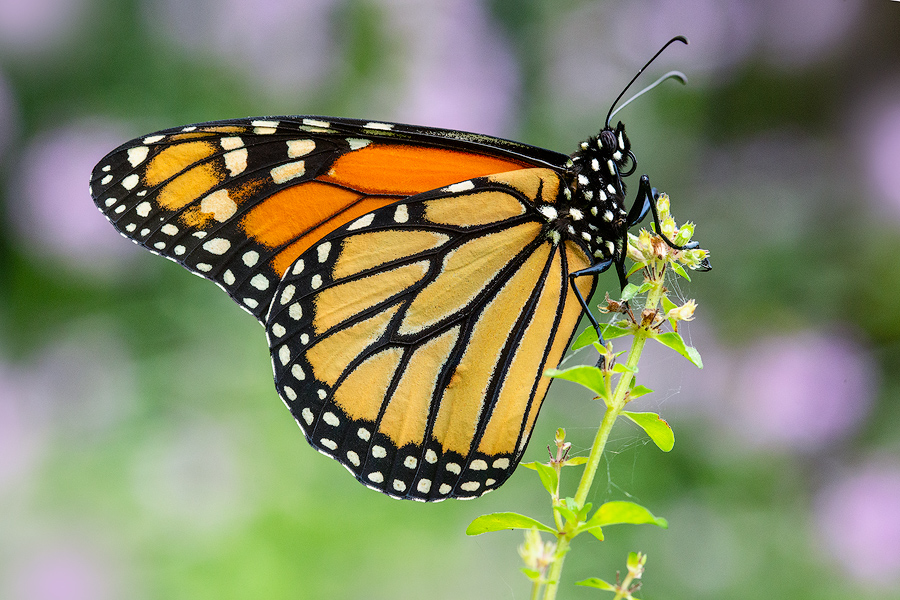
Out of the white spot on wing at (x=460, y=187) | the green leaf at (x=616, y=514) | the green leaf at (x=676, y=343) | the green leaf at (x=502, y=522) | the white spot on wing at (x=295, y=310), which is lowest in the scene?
the green leaf at (x=502, y=522)

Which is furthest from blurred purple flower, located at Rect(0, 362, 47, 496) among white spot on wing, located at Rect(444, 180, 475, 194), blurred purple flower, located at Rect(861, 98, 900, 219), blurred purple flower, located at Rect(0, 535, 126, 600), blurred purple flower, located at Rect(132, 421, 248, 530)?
blurred purple flower, located at Rect(861, 98, 900, 219)

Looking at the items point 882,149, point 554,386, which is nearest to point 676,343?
point 554,386

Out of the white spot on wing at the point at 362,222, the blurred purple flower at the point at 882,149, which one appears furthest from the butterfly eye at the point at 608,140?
the blurred purple flower at the point at 882,149

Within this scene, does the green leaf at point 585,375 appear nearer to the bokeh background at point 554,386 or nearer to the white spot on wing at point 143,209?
the white spot on wing at point 143,209

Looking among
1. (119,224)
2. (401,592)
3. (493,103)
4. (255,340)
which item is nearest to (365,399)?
(119,224)

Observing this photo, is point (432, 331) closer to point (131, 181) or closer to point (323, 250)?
point (323, 250)

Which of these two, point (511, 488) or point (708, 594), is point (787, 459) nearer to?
point (708, 594)

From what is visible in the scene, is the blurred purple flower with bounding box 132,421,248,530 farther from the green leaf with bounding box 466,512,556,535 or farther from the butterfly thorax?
the green leaf with bounding box 466,512,556,535
